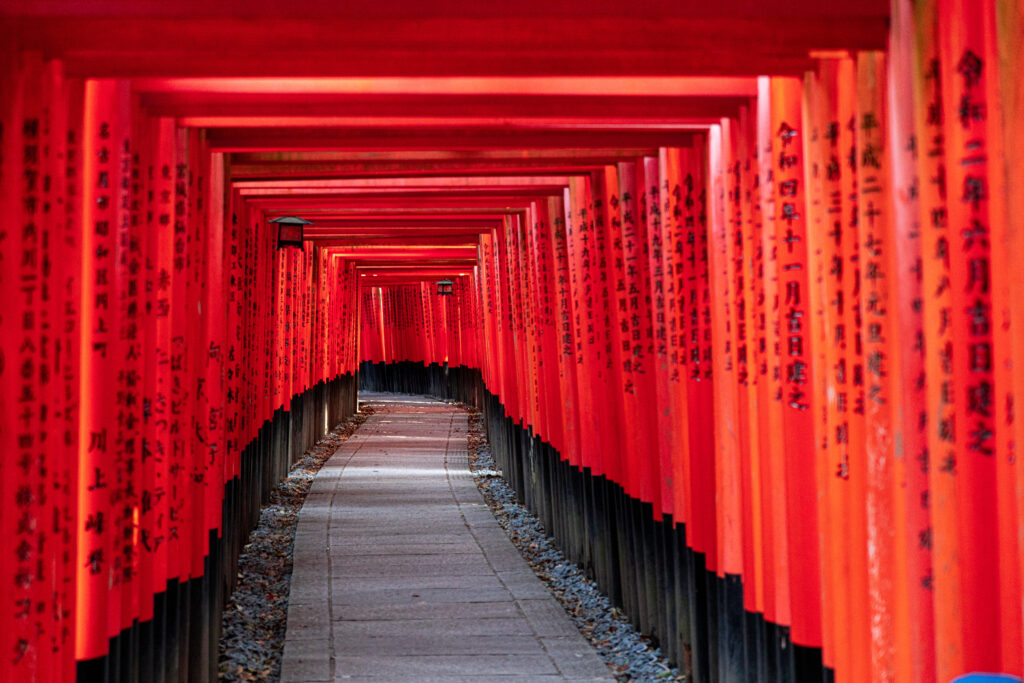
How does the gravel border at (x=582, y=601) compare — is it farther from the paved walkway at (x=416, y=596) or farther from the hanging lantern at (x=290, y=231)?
the hanging lantern at (x=290, y=231)

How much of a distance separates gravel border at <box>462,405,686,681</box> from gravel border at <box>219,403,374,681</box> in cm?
202

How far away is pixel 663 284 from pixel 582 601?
3.17m

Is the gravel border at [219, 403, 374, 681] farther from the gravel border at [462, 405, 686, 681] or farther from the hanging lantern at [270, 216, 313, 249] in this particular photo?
the hanging lantern at [270, 216, 313, 249]

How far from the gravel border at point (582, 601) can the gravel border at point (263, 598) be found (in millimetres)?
2020

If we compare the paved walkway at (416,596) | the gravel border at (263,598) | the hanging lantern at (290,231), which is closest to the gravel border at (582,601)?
the paved walkway at (416,596)

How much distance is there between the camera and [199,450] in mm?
6422

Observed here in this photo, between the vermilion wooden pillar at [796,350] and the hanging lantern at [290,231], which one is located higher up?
the hanging lantern at [290,231]

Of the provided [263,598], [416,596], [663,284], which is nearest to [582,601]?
[416,596]

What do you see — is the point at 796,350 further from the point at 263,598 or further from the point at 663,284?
the point at 263,598

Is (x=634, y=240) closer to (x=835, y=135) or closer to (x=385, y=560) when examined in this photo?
(x=835, y=135)

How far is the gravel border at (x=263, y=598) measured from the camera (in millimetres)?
7062

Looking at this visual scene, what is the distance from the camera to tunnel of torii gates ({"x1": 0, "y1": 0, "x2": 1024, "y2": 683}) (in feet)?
10.1

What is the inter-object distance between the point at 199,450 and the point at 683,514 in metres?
2.69

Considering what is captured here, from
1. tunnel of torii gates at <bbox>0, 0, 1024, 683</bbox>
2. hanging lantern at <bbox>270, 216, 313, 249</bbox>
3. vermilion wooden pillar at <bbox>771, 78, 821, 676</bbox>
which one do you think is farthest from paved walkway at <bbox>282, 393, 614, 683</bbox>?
hanging lantern at <bbox>270, 216, 313, 249</bbox>
